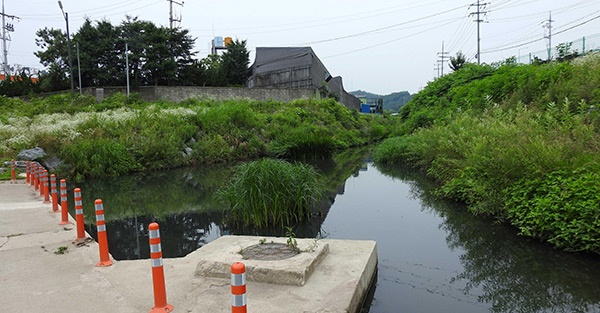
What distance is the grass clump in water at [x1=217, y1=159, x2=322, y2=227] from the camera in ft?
29.6

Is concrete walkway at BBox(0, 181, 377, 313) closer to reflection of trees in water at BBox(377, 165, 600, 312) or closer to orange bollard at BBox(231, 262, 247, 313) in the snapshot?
orange bollard at BBox(231, 262, 247, 313)

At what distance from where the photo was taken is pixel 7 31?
5569cm

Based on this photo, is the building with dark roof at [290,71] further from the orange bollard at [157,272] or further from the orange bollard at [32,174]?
the orange bollard at [157,272]

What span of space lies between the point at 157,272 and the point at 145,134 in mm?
18516

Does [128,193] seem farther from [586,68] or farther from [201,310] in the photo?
[586,68]

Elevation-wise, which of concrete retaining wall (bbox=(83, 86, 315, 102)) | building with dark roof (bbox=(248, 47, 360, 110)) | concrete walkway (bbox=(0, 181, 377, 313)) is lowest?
concrete walkway (bbox=(0, 181, 377, 313))

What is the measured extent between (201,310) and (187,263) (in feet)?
5.28

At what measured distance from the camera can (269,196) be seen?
898cm

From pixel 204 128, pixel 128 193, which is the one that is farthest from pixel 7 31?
pixel 128 193

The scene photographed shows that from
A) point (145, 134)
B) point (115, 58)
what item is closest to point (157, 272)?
point (145, 134)

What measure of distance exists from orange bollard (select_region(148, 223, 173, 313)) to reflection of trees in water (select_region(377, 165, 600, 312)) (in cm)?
396

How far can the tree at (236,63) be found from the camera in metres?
51.7

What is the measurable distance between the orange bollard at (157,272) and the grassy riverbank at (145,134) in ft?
48.6

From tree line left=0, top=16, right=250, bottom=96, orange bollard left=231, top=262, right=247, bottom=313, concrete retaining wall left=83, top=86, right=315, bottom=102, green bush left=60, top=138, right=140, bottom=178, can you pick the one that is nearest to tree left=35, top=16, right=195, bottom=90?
tree line left=0, top=16, right=250, bottom=96
